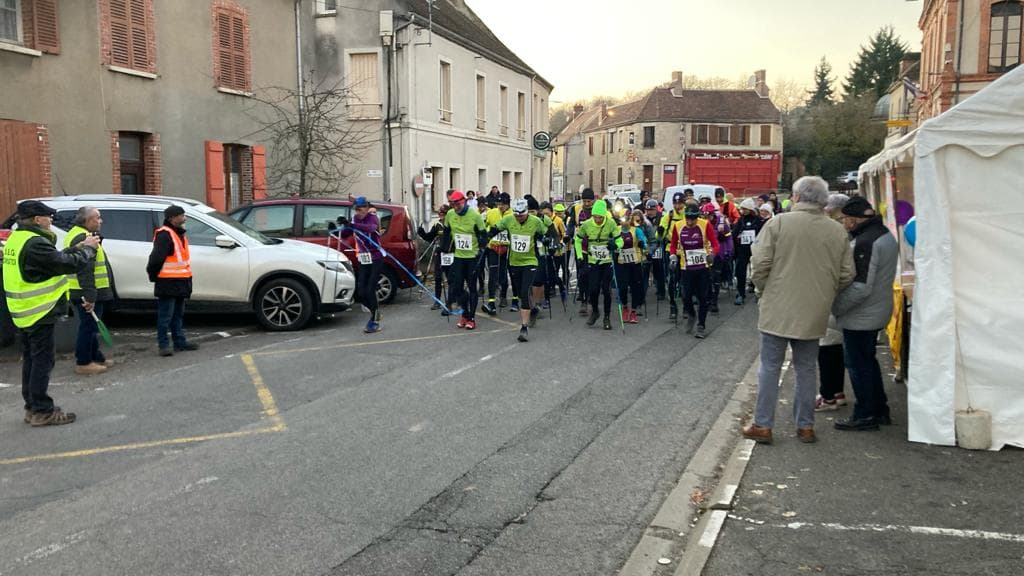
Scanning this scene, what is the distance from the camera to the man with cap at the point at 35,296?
7.13 m

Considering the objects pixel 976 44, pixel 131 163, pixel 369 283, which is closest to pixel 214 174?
pixel 131 163

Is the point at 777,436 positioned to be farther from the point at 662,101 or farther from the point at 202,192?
the point at 662,101

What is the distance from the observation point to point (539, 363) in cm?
954

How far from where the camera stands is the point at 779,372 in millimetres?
6145

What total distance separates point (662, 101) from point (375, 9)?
4756 cm

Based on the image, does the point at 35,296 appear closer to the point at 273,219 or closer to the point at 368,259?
the point at 368,259

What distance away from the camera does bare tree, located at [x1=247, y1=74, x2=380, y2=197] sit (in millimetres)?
22359

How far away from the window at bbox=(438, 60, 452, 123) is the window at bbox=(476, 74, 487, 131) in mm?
2681

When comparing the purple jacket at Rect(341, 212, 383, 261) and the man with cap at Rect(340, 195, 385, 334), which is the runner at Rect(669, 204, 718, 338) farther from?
the purple jacket at Rect(341, 212, 383, 261)

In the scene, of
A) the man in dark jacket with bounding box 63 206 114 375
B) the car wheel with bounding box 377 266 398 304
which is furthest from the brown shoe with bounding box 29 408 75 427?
the car wheel with bounding box 377 266 398 304

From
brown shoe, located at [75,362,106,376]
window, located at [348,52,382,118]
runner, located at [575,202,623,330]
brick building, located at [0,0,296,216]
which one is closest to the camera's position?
brown shoe, located at [75,362,106,376]

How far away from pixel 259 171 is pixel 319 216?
8.22 m

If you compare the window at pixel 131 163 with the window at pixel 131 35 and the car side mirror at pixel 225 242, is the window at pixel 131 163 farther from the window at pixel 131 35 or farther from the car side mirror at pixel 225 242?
the car side mirror at pixel 225 242

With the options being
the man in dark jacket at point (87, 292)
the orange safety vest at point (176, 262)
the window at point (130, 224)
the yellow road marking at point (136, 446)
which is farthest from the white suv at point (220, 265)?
the yellow road marking at point (136, 446)
